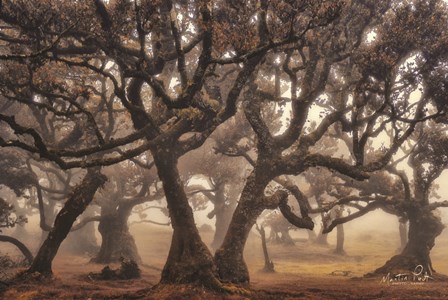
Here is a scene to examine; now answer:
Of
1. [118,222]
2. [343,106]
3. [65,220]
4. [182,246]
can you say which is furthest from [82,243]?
[343,106]

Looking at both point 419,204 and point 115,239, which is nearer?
point 419,204

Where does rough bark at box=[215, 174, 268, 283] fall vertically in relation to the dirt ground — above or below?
above

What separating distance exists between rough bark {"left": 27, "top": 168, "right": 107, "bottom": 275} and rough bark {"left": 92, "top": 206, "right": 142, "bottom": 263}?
8955mm

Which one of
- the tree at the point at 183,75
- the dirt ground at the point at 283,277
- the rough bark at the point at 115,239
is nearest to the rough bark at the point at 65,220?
the tree at the point at 183,75

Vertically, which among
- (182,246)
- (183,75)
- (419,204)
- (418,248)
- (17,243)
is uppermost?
(183,75)

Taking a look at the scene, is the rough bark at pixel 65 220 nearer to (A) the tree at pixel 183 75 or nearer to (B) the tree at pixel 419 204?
(A) the tree at pixel 183 75

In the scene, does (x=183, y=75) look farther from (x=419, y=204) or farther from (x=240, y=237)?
(x=419, y=204)

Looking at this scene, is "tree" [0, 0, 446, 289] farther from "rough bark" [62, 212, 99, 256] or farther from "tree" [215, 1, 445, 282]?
"rough bark" [62, 212, 99, 256]

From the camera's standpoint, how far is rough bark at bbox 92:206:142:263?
922 inches

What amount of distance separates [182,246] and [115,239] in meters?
12.6

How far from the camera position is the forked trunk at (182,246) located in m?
11.9

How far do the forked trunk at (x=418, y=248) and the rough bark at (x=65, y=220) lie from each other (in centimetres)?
1485

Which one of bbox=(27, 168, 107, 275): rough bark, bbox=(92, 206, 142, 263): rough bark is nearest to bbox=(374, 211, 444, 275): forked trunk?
bbox=(27, 168, 107, 275): rough bark

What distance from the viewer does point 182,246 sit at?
12875 mm
